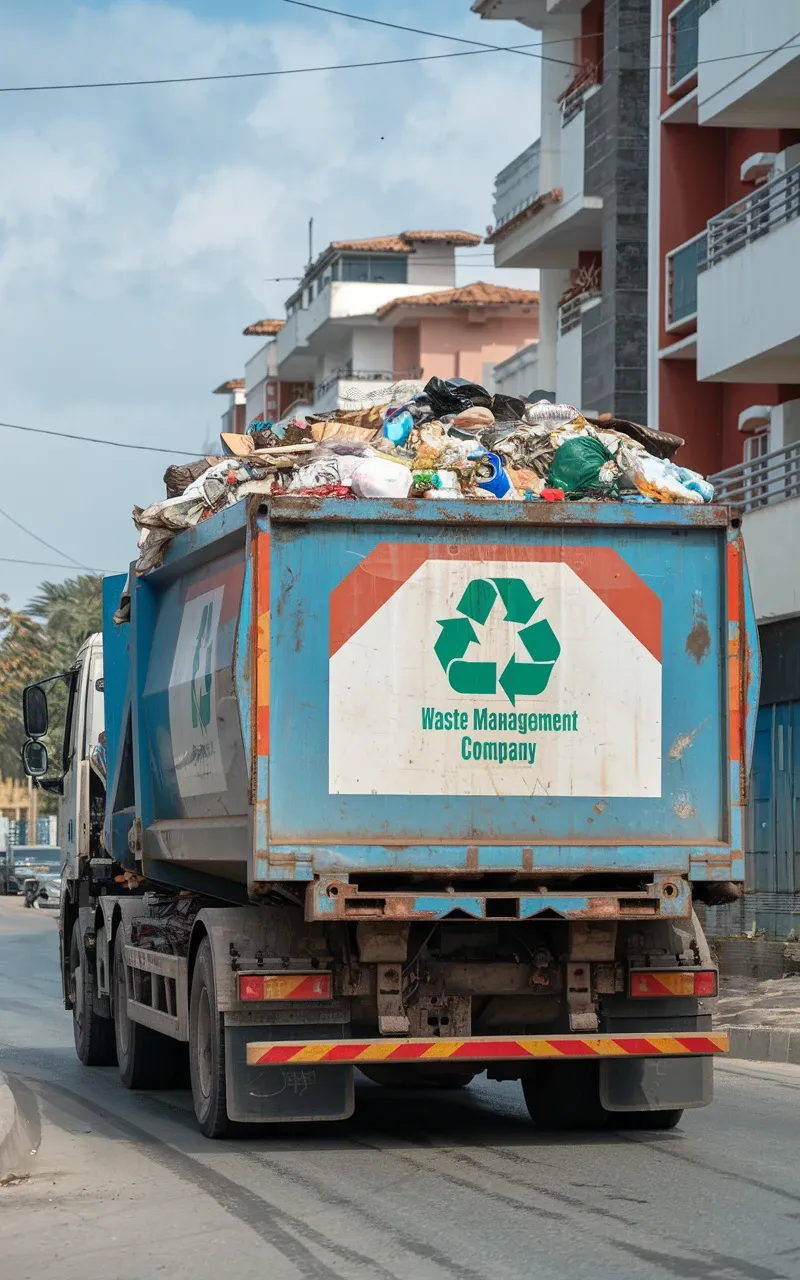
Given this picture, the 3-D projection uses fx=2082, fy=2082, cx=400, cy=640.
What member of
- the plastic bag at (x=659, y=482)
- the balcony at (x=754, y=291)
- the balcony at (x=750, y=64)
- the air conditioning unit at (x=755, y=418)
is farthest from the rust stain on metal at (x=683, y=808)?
the air conditioning unit at (x=755, y=418)

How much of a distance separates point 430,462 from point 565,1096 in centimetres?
330

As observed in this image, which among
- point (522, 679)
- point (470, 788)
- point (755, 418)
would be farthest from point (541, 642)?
point (755, 418)

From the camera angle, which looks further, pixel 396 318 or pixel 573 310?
pixel 396 318

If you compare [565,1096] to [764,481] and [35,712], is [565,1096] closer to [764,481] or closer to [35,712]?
[35,712]

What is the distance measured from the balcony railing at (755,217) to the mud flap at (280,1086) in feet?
46.9

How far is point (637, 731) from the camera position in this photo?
31.4 ft

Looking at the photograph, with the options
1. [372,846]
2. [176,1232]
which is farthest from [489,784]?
[176,1232]

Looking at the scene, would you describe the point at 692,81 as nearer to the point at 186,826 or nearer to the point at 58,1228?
the point at 186,826

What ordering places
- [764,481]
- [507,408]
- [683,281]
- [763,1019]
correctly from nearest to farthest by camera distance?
[507,408] → [763,1019] → [764,481] → [683,281]

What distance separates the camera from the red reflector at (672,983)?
973 centimetres

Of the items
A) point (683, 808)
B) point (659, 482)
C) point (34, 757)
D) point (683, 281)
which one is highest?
point (683, 281)

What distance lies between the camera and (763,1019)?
15781 mm

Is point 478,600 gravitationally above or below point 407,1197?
above

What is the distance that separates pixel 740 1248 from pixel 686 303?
21.6 metres
